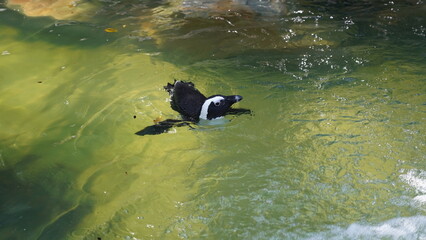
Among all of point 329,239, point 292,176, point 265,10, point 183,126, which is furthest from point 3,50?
point 329,239

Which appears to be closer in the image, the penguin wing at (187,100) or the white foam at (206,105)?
the white foam at (206,105)

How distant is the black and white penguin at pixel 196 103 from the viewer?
14.0ft

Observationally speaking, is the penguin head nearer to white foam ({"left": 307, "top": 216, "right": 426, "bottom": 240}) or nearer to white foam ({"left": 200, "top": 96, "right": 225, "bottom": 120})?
white foam ({"left": 200, "top": 96, "right": 225, "bottom": 120})

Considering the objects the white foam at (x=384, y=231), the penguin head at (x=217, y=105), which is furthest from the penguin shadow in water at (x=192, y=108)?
the white foam at (x=384, y=231)

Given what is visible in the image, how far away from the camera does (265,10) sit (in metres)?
7.48

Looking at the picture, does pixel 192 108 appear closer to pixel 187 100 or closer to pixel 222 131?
pixel 187 100

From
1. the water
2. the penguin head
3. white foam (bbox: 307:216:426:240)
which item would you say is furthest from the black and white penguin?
white foam (bbox: 307:216:426:240)

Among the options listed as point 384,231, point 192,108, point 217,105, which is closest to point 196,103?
point 192,108

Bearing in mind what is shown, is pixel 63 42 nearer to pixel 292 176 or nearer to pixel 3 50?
pixel 3 50

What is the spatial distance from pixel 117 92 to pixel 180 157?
4.87 feet

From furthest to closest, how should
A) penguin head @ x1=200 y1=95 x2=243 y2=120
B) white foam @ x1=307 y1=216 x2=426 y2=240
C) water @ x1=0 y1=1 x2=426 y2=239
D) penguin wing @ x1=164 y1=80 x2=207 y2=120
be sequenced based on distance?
penguin wing @ x1=164 y1=80 x2=207 y2=120 < penguin head @ x1=200 y1=95 x2=243 y2=120 < water @ x1=0 y1=1 x2=426 y2=239 < white foam @ x1=307 y1=216 x2=426 y2=240

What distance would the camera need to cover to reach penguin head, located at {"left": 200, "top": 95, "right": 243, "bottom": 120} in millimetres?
4258

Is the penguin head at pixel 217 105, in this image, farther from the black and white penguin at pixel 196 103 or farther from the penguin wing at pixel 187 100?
the penguin wing at pixel 187 100

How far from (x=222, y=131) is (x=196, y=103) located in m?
0.37
